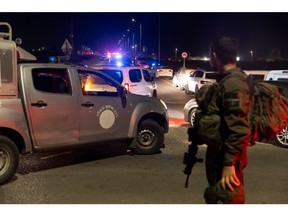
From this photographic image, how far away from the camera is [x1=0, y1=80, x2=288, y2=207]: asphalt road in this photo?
19.0 ft

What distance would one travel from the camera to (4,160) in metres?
6.53

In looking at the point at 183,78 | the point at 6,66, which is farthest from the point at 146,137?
the point at 183,78

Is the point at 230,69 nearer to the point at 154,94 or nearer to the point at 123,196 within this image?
the point at 123,196

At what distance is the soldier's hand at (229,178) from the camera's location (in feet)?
10.3

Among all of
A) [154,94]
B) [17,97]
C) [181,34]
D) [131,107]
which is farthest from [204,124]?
[181,34]

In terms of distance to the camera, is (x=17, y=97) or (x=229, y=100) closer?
(x=229, y=100)

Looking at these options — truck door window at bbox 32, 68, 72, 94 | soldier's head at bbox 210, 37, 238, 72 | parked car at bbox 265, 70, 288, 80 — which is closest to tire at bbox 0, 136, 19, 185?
truck door window at bbox 32, 68, 72, 94

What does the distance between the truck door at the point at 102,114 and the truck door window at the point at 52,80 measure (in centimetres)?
25

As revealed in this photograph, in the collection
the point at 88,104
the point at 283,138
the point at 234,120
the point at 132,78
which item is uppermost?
the point at 234,120

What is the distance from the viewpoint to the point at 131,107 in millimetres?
8031

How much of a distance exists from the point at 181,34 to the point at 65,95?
255ft

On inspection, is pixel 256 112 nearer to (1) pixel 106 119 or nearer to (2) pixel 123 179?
(2) pixel 123 179

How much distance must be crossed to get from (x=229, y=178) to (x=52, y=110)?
431 cm

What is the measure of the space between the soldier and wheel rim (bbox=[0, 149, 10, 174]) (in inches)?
153
